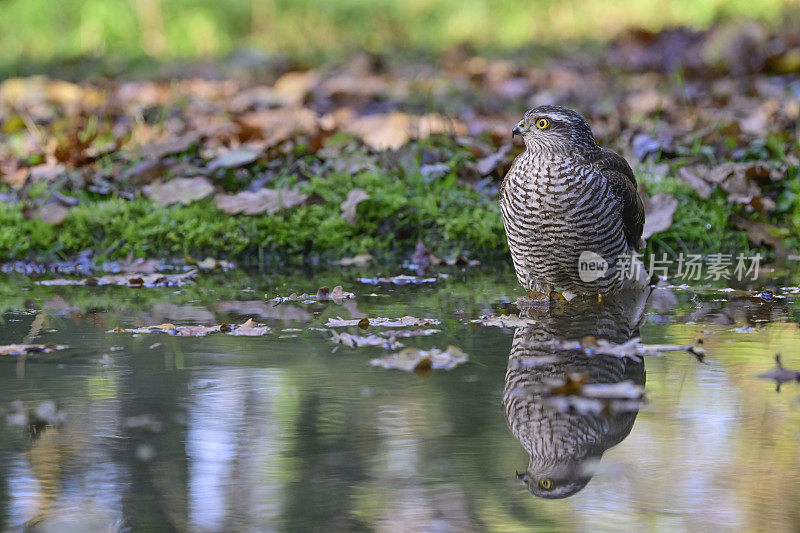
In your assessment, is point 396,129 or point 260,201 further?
point 396,129

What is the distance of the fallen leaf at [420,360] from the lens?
344 cm

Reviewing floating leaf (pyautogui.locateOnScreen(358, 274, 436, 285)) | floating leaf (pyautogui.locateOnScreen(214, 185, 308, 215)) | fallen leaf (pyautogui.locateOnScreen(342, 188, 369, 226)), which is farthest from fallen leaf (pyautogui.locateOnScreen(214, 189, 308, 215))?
floating leaf (pyautogui.locateOnScreen(358, 274, 436, 285))

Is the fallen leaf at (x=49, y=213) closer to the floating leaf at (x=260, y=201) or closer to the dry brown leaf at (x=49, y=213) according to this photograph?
the dry brown leaf at (x=49, y=213)

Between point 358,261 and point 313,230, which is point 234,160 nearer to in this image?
point 313,230

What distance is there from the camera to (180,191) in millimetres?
6637

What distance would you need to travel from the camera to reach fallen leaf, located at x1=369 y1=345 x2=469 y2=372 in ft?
11.3

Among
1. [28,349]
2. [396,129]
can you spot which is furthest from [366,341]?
[396,129]

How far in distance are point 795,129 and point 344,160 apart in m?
3.38

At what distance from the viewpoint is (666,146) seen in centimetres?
750

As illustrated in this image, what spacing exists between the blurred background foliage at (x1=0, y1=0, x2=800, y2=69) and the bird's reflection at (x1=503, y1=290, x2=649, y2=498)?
10.2m

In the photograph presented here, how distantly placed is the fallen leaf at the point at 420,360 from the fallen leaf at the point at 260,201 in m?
2.95

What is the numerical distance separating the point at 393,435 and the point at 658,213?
380cm

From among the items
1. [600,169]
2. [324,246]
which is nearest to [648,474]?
[600,169]

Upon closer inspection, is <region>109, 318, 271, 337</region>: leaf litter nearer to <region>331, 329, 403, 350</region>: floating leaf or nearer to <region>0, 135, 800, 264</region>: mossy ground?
<region>331, 329, 403, 350</region>: floating leaf
